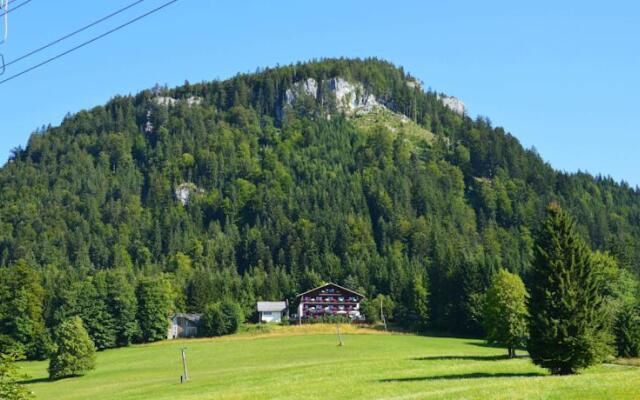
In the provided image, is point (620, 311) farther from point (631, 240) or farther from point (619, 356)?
point (631, 240)

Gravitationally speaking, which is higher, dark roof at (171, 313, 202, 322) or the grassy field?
dark roof at (171, 313, 202, 322)

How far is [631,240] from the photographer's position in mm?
174875

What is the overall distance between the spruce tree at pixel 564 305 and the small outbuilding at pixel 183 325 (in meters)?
93.3

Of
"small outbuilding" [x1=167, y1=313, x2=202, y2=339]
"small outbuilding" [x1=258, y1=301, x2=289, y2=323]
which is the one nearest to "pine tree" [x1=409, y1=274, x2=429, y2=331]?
"small outbuilding" [x1=258, y1=301, x2=289, y2=323]

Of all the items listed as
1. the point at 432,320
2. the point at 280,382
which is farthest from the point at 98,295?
the point at 280,382

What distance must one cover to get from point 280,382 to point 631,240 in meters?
146

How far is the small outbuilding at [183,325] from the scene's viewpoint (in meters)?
131

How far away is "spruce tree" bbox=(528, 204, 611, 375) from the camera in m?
43.8

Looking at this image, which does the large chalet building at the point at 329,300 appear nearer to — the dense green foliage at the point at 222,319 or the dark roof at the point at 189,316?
the dark roof at the point at 189,316

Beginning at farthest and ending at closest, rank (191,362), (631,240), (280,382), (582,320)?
1. (631,240)
2. (191,362)
3. (280,382)
4. (582,320)

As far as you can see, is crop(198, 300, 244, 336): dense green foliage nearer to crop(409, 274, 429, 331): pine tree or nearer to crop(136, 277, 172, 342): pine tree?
crop(136, 277, 172, 342): pine tree

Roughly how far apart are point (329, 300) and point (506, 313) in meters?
85.2

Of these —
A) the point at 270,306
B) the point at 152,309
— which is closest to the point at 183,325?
the point at 152,309

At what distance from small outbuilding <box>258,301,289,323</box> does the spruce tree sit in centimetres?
10061
